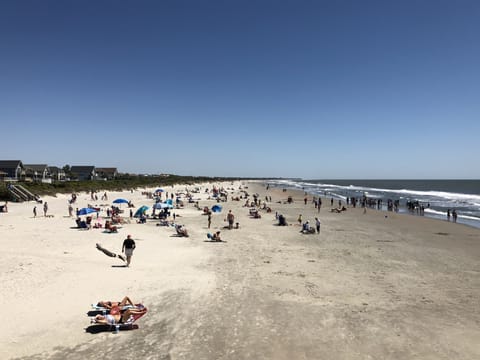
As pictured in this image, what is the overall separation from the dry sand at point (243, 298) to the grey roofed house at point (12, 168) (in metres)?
58.7

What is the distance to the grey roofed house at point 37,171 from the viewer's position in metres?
72.7

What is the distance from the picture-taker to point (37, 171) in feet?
254

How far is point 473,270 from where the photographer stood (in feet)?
45.0

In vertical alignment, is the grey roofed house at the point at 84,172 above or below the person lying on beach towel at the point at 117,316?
above

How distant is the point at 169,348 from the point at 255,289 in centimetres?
425

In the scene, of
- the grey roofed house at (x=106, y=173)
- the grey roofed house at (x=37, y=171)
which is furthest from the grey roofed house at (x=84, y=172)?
the grey roofed house at (x=37, y=171)

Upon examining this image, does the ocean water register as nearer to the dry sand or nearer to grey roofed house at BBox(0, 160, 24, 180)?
the dry sand

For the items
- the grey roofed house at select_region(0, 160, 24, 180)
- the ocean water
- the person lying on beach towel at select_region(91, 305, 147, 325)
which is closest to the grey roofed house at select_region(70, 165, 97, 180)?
the grey roofed house at select_region(0, 160, 24, 180)

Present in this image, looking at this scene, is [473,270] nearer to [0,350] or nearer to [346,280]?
[346,280]

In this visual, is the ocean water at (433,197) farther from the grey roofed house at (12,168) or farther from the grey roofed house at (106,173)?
the grey roofed house at (106,173)

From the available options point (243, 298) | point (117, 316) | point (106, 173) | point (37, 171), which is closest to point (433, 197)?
point (243, 298)

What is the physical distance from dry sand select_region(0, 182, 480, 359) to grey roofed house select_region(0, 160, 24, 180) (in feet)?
192

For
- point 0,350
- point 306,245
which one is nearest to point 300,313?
point 0,350

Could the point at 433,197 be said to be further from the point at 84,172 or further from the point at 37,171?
the point at 84,172
